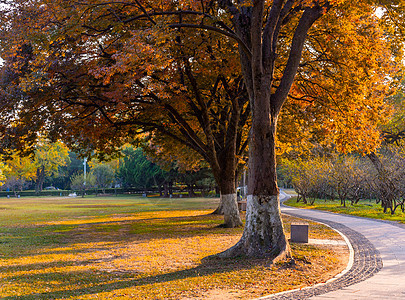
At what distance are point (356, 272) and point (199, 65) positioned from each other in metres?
10.8

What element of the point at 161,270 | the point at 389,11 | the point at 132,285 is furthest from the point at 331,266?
the point at 389,11

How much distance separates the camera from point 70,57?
1609cm

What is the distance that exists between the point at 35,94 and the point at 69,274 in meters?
8.61

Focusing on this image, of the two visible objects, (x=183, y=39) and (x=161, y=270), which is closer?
(x=161, y=270)

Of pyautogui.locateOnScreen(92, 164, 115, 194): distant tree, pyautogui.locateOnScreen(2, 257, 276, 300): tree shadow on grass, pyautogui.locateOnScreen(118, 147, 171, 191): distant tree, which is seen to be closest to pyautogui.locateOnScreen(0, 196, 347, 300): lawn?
pyautogui.locateOnScreen(2, 257, 276, 300): tree shadow on grass

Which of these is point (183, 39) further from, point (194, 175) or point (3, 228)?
point (194, 175)

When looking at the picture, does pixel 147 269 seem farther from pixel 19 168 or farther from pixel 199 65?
pixel 19 168

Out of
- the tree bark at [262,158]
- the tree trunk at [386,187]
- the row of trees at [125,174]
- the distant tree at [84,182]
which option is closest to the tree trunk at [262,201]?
the tree bark at [262,158]

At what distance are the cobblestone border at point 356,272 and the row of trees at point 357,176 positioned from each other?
36.1ft

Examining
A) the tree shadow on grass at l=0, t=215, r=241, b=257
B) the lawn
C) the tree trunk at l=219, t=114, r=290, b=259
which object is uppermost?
the tree trunk at l=219, t=114, r=290, b=259

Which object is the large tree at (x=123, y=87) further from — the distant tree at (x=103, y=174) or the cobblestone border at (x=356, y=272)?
the distant tree at (x=103, y=174)

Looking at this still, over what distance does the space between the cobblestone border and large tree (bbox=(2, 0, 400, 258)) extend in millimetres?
1846

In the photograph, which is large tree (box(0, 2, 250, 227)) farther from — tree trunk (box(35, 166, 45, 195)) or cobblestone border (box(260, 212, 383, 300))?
tree trunk (box(35, 166, 45, 195))

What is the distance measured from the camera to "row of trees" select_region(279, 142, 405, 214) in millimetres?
24266
